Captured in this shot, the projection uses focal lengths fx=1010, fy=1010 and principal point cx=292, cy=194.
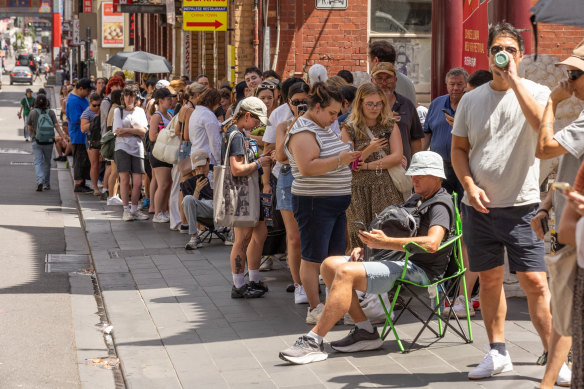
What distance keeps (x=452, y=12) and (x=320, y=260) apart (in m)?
4.03

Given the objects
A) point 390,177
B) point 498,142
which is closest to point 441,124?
point 390,177

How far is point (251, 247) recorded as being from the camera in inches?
361

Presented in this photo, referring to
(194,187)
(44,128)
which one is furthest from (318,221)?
(44,128)

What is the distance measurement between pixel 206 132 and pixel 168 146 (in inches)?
65.4

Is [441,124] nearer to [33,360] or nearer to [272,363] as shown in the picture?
[272,363]

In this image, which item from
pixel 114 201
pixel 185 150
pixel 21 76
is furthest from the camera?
pixel 21 76

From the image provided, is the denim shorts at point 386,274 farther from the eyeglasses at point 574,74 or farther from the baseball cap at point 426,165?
the eyeglasses at point 574,74

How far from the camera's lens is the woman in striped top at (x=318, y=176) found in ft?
24.1

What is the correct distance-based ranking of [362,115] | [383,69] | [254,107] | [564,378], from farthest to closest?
[254,107], [383,69], [362,115], [564,378]

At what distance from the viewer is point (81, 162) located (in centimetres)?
1830

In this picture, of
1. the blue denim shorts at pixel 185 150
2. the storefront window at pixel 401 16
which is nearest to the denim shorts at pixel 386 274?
the blue denim shorts at pixel 185 150

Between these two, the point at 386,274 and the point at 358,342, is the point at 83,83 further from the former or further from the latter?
the point at 386,274

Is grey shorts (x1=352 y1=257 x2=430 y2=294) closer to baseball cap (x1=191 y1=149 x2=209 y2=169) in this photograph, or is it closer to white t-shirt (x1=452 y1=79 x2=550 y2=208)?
white t-shirt (x1=452 y1=79 x2=550 y2=208)

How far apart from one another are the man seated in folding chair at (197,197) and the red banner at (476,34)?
3686 mm
